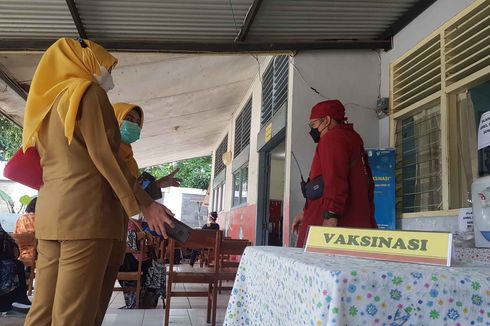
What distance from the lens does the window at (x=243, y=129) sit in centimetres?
741

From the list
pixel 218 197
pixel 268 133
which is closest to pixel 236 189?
pixel 218 197

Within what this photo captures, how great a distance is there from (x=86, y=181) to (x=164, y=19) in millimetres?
2455

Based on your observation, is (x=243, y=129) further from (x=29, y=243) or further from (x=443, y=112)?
(x=443, y=112)

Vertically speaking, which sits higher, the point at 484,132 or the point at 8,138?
the point at 8,138

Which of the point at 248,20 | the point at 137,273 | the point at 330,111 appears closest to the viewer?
the point at 330,111

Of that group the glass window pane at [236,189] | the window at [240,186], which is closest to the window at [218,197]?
the glass window pane at [236,189]

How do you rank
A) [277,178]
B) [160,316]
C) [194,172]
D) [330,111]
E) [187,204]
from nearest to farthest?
1. [330,111]
2. [160,316]
3. [277,178]
4. [187,204]
5. [194,172]

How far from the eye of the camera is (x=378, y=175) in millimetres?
3670

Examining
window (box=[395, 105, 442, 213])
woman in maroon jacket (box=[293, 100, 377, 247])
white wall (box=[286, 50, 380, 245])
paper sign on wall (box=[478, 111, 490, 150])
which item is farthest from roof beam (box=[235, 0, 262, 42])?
paper sign on wall (box=[478, 111, 490, 150])

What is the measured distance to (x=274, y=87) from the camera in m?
5.30


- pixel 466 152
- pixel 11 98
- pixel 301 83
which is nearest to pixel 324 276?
pixel 466 152

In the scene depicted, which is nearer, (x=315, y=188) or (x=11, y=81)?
(x=315, y=188)

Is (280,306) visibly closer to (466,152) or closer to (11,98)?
(466,152)

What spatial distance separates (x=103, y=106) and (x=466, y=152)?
2.53 metres
